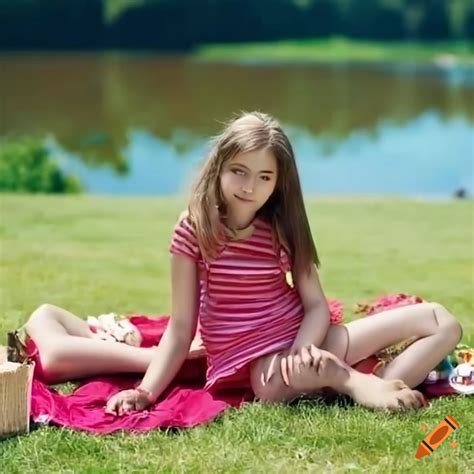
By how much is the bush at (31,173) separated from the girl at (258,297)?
491cm

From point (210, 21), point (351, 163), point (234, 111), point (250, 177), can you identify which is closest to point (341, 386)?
point (250, 177)

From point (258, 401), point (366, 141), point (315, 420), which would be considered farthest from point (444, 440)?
point (366, 141)

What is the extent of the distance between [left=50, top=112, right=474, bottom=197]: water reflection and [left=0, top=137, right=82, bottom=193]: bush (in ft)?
4.17

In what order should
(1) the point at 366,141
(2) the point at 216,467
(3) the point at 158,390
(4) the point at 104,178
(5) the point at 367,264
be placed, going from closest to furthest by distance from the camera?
(2) the point at 216,467 → (3) the point at 158,390 → (5) the point at 367,264 → (4) the point at 104,178 → (1) the point at 366,141

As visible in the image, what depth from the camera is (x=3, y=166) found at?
23.8ft

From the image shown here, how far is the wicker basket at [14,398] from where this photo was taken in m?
1.92

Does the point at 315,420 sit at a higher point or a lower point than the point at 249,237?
lower

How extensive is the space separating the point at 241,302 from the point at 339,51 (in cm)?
1949

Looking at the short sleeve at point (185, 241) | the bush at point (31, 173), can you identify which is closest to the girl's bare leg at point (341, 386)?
the short sleeve at point (185, 241)

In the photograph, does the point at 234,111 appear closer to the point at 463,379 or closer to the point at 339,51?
the point at 463,379

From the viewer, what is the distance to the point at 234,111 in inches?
321

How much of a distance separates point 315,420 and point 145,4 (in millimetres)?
19132

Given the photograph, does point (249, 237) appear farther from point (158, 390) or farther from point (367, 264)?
point (367, 264)

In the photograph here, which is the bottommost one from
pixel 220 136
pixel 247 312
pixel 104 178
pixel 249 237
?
pixel 104 178
